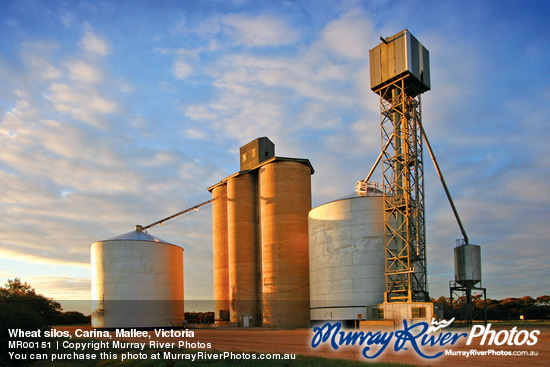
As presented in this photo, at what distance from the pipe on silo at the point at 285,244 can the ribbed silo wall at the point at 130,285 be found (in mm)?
15675

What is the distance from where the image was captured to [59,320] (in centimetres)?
8956

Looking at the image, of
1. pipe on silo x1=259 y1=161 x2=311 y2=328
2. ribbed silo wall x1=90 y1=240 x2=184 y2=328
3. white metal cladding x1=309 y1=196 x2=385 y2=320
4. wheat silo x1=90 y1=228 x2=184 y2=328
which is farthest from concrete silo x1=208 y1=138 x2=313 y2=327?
ribbed silo wall x1=90 y1=240 x2=184 y2=328

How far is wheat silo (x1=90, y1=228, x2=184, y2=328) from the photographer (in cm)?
6488

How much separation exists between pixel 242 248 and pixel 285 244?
8708 mm

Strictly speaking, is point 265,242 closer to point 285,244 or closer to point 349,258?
point 285,244

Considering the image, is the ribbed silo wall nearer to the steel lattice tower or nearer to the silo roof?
the silo roof

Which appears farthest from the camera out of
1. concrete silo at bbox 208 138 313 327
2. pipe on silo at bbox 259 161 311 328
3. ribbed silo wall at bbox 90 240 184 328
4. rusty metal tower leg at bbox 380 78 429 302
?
ribbed silo wall at bbox 90 240 184 328

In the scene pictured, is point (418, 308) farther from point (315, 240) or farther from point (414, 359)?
point (414, 359)

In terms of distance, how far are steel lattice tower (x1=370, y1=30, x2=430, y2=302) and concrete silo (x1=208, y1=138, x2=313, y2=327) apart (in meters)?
17.4

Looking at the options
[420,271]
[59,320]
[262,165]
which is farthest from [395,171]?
[59,320]

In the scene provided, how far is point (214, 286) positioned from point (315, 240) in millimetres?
26205

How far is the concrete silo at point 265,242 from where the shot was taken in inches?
2457

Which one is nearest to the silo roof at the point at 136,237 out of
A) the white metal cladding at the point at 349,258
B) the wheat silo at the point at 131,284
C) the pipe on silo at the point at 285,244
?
the wheat silo at the point at 131,284

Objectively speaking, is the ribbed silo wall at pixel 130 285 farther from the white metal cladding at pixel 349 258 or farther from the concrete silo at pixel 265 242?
the white metal cladding at pixel 349 258
